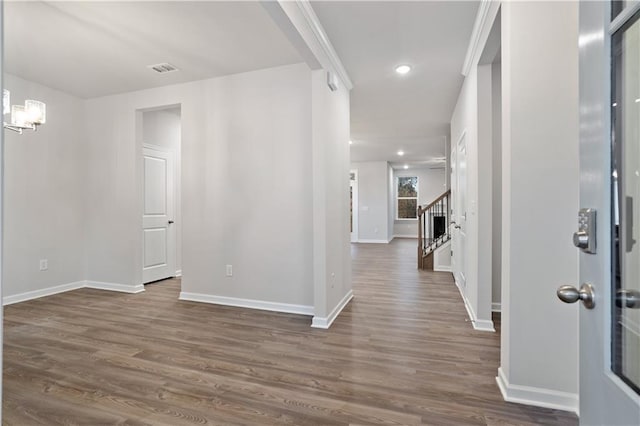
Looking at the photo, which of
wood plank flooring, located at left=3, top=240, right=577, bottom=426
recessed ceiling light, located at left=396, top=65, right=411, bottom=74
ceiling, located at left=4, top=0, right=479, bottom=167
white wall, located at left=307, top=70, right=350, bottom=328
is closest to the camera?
wood plank flooring, located at left=3, top=240, right=577, bottom=426

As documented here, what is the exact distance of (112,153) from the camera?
4.32m

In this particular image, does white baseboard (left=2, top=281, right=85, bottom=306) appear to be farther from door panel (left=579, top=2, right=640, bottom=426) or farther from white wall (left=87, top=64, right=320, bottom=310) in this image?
door panel (left=579, top=2, right=640, bottom=426)

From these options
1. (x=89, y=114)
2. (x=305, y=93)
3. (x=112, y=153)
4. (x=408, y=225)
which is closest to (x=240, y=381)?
(x=305, y=93)

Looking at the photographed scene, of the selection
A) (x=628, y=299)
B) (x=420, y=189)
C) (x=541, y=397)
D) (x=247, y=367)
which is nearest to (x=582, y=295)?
(x=628, y=299)

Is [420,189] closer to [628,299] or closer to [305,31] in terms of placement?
[305,31]

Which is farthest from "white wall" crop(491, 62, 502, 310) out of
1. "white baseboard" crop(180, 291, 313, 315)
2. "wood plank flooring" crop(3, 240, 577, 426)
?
"white baseboard" crop(180, 291, 313, 315)

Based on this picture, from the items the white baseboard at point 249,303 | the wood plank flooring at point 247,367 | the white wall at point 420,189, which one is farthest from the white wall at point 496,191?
the white wall at point 420,189

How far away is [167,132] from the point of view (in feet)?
16.4

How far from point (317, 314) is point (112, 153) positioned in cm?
363

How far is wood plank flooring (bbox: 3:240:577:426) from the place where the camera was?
1.67 metres

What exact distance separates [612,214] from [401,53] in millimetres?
2799

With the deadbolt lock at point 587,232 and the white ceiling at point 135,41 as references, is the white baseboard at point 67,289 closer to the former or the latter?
the white ceiling at point 135,41

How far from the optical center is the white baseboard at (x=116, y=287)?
4.16 m

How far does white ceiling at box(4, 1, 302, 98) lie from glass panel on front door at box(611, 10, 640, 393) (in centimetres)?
235
